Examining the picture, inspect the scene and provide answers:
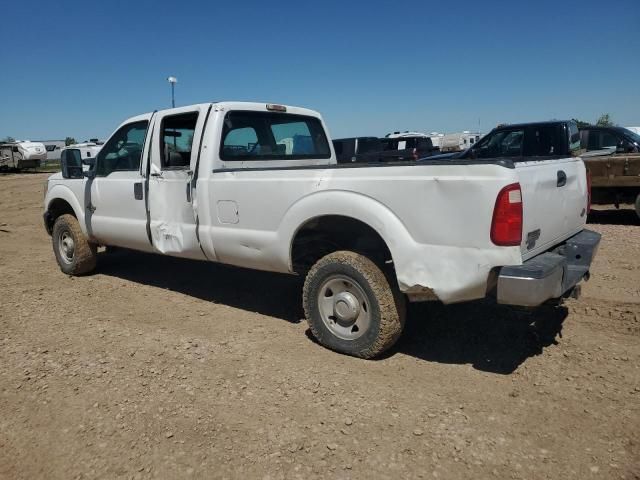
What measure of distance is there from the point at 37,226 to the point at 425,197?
420 inches

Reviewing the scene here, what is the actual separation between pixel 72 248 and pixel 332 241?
13.0 feet

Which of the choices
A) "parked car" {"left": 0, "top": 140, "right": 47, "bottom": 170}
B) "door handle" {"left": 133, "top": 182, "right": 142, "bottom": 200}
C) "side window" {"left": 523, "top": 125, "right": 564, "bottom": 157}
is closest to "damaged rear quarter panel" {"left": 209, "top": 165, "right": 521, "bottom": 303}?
"door handle" {"left": 133, "top": 182, "right": 142, "bottom": 200}

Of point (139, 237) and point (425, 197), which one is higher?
point (425, 197)

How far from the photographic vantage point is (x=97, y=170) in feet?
19.0

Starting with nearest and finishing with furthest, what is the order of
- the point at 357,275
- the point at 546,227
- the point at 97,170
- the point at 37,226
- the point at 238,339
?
the point at 546,227 → the point at 357,275 → the point at 238,339 → the point at 97,170 → the point at 37,226

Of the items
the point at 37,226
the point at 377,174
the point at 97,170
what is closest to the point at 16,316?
the point at 97,170

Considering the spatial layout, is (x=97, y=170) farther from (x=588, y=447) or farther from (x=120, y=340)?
(x=588, y=447)

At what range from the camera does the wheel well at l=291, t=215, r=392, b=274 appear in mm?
3705

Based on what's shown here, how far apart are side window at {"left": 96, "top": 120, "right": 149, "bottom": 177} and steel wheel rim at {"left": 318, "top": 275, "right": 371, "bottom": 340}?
2.78 meters

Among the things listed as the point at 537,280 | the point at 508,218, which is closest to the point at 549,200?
the point at 508,218

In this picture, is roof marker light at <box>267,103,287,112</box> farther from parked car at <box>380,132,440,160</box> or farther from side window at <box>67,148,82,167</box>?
parked car at <box>380,132,440,160</box>

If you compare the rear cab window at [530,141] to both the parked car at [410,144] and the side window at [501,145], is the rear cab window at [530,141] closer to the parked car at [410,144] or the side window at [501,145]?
the side window at [501,145]

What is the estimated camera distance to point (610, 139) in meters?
10.6

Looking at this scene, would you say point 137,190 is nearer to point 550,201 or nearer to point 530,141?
point 550,201
